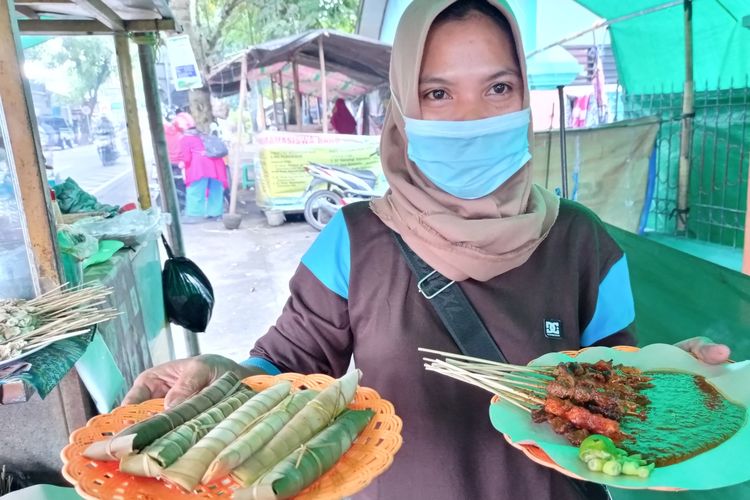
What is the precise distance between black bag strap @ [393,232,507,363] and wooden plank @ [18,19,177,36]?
3.74 meters

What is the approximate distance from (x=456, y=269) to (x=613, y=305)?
55cm

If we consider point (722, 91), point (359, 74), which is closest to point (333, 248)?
point (722, 91)

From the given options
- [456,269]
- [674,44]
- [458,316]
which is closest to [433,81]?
[456,269]

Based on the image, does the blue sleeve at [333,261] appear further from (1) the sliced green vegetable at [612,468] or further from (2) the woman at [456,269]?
(1) the sliced green vegetable at [612,468]

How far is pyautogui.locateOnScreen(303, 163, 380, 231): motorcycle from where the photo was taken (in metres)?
11.9

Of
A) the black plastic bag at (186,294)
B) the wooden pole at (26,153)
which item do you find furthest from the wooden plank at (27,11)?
the wooden pole at (26,153)

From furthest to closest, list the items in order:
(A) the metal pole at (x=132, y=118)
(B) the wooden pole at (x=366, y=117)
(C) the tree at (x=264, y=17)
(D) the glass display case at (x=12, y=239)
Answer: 1. (B) the wooden pole at (x=366, y=117)
2. (C) the tree at (x=264, y=17)
3. (A) the metal pole at (x=132, y=118)
4. (D) the glass display case at (x=12, y=239)

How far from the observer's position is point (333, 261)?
1.79m

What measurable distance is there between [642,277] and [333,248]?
2.27 metres

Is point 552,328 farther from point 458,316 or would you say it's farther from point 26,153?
point 26,153

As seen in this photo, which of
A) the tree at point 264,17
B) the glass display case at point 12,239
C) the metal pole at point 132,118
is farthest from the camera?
the tree at point 264,17

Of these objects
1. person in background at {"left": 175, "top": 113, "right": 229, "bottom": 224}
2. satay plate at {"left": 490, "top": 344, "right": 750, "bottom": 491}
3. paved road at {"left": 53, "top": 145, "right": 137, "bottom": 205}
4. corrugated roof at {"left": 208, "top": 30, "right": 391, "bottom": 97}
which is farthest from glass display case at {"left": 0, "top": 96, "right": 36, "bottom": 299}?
A: person in background at {"left": 175, "top": 113, "right": 229, "bottom": 224}

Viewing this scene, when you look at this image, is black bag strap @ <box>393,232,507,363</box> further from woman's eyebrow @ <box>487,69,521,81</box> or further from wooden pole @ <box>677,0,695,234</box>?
wooden pole @ <box>677,0,695,234</box>

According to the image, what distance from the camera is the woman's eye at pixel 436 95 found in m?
1.74
